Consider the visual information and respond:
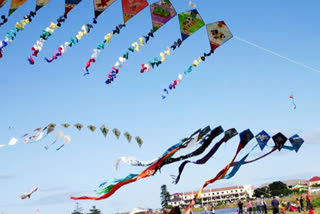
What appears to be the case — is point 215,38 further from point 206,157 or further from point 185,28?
point 206,157

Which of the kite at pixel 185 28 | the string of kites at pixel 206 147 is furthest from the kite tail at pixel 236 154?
the kite at pixel 185 28

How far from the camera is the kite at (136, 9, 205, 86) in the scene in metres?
11.1

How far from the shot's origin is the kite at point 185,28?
36.3 ft

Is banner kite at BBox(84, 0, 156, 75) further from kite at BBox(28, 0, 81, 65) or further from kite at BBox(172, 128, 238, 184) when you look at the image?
kite at BBox(172, 128, 238, 184)

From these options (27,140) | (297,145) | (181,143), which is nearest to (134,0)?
(181,143)

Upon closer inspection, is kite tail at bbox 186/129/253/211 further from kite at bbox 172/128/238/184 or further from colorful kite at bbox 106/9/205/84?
colorful kite at bbox 106/9/205/84

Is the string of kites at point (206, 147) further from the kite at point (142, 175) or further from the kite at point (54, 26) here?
the kite at point (54, 26)

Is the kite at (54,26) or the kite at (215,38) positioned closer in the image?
the kite at (54,26)

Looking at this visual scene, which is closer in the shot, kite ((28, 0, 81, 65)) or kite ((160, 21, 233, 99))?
kite ((28, 0, 81, 65))

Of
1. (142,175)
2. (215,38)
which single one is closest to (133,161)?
(142,175)

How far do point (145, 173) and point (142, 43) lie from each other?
12.5ft

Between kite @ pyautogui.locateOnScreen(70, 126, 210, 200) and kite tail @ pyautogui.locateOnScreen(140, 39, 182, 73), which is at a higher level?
kite tail @ pyautogui.locateOnScreen(140, 39, 182, 73)

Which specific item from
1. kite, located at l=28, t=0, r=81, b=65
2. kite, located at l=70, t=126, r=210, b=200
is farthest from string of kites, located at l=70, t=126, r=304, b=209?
kite, located at l=28, t=0, r=81, b=65

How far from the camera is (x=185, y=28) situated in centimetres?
1116
